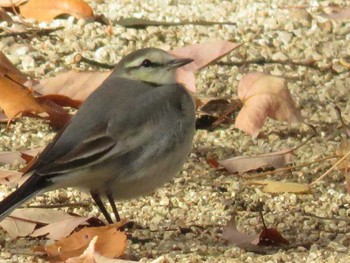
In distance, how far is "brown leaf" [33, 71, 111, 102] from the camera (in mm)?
6395

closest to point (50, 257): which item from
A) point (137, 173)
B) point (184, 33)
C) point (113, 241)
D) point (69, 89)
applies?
point (113, 241)

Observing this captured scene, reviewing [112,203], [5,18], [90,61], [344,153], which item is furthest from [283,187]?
[5,18]

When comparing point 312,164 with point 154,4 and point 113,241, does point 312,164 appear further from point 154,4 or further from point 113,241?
point 154,4

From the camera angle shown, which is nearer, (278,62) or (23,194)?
(23,194)

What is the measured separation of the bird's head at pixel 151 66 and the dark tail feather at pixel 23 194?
1091 mm

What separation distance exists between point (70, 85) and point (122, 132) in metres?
1.20

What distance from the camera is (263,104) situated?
20.1 feet

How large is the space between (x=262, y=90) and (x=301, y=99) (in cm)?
68

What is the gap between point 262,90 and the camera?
6.21 metres

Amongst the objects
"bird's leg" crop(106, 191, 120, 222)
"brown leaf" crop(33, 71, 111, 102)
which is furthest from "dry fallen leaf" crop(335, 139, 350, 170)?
"brown leaf" crop(33, 71, 111, 102)

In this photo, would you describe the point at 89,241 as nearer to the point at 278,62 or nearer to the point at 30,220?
the point at 30,220

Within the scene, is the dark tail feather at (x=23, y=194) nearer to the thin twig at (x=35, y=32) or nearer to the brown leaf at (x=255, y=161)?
the brown leaf at (x=255, y=161)

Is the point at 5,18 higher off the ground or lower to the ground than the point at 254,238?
higher

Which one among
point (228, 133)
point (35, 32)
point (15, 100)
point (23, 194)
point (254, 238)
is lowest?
point (228, 133)
